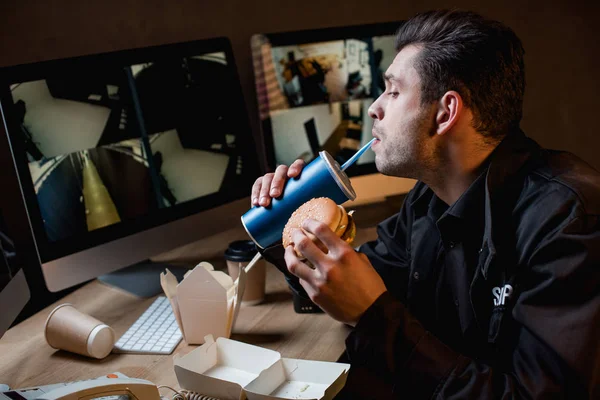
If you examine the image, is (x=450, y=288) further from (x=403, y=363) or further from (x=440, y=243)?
(x=403, y=363)

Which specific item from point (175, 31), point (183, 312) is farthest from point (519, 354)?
point (175, 31)

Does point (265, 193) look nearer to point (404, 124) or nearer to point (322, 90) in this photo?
point (404, 124)

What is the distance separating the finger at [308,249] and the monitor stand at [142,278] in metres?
0.66

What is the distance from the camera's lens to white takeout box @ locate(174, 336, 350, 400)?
1.01m

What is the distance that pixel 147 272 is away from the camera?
1.66 meters

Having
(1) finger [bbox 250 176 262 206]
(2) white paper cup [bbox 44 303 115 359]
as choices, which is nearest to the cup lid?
(1) finger [bbox 250 176 262 206]

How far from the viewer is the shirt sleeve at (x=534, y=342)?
2.97 ft

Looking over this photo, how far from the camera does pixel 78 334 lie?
123 cm

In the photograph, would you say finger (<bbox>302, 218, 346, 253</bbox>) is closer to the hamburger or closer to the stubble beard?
the hamburger

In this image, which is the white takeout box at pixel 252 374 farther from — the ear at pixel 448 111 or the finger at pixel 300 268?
the ear at pixel 448 111

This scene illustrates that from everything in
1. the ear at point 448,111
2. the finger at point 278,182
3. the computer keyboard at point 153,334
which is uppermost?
the ear at point 448,111

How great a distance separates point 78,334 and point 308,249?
0.55 m

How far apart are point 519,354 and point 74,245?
98 centimetres

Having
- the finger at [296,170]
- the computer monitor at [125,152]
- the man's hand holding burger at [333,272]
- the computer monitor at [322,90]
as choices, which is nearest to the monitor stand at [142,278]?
the computer monitor at [125,152]
